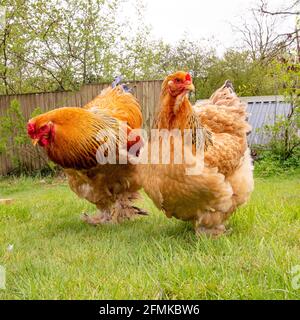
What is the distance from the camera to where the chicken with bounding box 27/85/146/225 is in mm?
3928

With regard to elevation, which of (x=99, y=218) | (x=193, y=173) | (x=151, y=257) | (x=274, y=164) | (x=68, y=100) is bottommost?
(x=274, y=164)

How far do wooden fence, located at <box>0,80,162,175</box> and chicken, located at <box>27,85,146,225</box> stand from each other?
535 cm

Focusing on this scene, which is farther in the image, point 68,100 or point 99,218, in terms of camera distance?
point 68,100

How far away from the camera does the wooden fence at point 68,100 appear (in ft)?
33.3

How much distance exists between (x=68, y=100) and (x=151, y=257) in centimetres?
843

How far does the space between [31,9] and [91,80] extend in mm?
2682

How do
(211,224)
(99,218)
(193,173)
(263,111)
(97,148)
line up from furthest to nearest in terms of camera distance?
(263,111)
(99,218)
(97,148)
(211,224)
(193,173)

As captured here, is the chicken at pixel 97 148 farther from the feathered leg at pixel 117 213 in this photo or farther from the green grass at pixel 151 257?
the green grass at pixel 151 257

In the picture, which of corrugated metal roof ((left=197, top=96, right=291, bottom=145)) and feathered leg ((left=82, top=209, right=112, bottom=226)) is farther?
corrugated metal roof ((left=197, top=96, right=291, bottom=145))

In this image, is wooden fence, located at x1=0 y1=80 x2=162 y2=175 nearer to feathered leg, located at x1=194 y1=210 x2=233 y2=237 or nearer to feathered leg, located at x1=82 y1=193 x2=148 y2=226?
feathered leg, located at x1=82 y1=193 x2=148 y2=226

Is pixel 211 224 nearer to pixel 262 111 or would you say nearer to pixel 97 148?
→ pixel 97 148

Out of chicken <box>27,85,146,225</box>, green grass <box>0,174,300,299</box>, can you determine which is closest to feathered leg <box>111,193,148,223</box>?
chicken <box>27,85,146,225</box>

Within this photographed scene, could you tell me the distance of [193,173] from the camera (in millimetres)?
3133

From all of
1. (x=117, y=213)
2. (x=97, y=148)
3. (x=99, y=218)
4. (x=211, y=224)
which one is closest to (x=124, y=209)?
(x=117, y=213)
